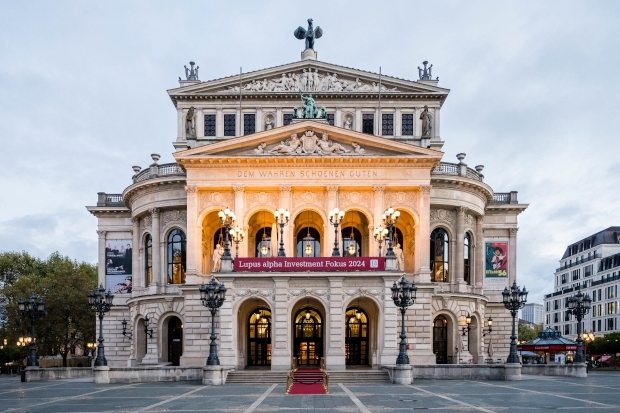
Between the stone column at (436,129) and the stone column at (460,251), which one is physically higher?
the stone column at (436,129)

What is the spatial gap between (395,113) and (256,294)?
22.9 m

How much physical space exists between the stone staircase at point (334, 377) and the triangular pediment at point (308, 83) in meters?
26.2

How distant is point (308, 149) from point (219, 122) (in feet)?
38.6

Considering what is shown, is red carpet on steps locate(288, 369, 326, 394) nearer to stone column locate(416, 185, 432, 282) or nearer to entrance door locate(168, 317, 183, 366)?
stone column locate(416, 185, 432, 282)

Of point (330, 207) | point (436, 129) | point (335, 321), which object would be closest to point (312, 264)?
point (335, 321)

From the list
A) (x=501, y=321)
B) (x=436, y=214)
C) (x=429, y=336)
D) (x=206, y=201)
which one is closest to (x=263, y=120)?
(x=206, y=201)

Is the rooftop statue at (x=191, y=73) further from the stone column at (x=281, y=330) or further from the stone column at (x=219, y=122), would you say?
the stone column at (x=281, y=330)

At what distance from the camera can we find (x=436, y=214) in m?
61.1

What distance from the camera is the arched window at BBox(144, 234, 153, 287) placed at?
63125 millimetres

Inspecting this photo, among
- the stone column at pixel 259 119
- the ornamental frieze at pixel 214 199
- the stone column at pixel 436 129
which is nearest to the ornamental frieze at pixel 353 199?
the ornamental frieze at pixel 214 199

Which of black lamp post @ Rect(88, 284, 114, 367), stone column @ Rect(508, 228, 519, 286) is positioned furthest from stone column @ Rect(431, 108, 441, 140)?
black lamp post @ Rect(88, 284, 114, 367)

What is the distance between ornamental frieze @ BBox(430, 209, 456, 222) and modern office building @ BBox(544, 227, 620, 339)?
44683 mm

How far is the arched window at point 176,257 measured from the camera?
60.8 m

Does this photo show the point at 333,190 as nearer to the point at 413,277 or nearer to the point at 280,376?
the point at 413,277
